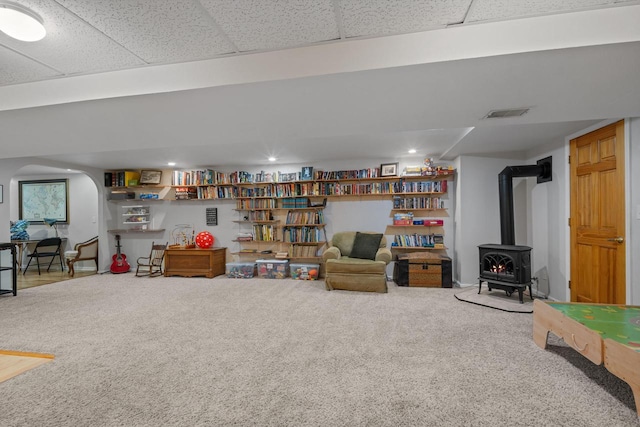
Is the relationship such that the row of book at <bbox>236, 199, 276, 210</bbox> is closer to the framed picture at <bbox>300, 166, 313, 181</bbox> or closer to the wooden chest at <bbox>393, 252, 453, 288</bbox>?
the framed picture at <bbox>300, 166, 313, 181</bbox>

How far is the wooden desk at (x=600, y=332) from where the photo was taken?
67.7 inches

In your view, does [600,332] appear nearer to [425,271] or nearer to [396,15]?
[396,15]

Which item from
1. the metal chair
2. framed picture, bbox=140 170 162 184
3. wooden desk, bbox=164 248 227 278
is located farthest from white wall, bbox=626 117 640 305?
the metal chair

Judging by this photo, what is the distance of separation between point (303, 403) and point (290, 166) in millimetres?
4697

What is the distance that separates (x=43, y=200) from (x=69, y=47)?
751 centimetres

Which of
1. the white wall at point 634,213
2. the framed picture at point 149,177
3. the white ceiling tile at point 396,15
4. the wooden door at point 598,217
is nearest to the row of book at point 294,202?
the framed picture at point 149,177

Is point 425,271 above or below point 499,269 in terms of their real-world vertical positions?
below

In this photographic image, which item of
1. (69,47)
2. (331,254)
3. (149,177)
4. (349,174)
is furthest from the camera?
(149,177)

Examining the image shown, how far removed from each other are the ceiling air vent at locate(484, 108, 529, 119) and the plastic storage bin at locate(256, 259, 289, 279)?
415 cm

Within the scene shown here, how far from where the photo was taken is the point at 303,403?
6.06 ft

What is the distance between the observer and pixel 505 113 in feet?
8.32

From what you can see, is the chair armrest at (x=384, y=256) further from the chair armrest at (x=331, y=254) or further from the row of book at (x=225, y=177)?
the row of book at (x=225, y=177)

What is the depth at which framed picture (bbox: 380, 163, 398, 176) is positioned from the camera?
546 cm

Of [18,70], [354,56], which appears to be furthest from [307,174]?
[18,70]
